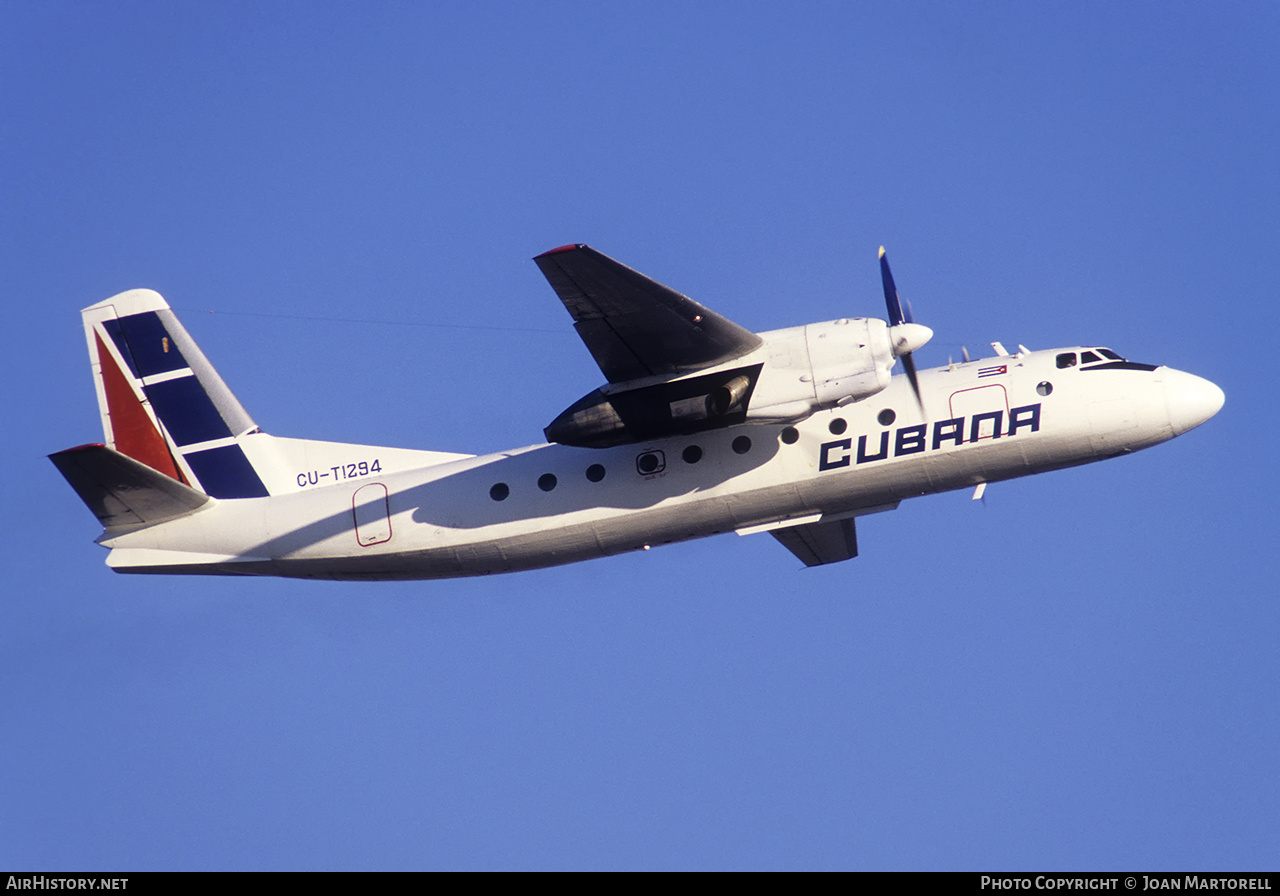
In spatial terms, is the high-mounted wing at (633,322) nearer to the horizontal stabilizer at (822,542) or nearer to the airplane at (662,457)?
the airplane at (662,457)

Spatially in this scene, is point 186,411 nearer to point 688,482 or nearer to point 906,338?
point 688,482

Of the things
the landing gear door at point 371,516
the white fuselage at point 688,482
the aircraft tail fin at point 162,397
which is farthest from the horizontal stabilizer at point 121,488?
the landing gear door at point 371,516

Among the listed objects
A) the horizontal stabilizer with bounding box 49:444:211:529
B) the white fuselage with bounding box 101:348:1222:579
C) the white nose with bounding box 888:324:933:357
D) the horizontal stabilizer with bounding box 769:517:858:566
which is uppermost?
the white nose with bounding box 888:324:933:357

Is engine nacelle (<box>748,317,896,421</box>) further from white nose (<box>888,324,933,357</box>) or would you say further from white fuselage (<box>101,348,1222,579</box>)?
white fuselage (<box>101,348,1222,579</box>)

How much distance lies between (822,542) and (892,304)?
546cm

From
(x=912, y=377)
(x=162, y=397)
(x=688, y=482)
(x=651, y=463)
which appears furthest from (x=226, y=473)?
(x=912, y=377)

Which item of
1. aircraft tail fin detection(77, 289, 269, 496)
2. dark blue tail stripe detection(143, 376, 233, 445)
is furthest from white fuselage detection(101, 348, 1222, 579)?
dark blue tail stripe detection(143, 376, 233, 445)

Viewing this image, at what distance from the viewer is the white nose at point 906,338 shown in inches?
758

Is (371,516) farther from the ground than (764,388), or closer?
closer

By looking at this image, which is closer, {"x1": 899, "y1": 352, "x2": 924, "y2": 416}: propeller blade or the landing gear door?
{"x1": 899, "y1": 352, "x2": 924, "y2": 416}: propeller blade

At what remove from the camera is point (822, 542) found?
23.9 m

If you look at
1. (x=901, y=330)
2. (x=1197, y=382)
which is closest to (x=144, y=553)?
(x=901, y=330)

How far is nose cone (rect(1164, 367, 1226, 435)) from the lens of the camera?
788 inches

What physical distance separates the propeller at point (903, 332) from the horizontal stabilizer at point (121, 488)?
11451mm
